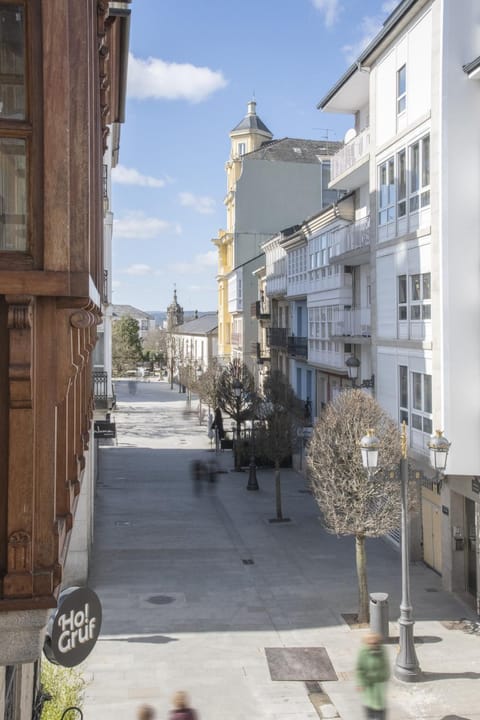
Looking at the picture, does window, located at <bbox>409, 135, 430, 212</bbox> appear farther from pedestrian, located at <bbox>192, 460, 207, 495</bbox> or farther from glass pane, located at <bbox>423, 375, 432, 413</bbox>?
pedestrian, located at <bbox>192, 460, 207, 495</bbox>

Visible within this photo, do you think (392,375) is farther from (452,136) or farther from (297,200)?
(297,200)

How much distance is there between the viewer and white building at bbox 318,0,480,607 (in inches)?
662

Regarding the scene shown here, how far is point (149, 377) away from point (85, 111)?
111m

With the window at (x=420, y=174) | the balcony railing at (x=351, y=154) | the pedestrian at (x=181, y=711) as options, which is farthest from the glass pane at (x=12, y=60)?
the balcony railing at (x=351, y=154)

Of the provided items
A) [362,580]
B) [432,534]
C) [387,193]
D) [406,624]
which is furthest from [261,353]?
[406,624]

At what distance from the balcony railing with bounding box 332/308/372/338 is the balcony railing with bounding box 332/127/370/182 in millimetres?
4838

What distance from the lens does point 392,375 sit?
20.8 metres

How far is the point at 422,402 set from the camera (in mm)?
18516

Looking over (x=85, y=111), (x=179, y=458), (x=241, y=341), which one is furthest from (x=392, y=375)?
(x=241, y=341)

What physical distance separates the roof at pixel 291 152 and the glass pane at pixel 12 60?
55.1m

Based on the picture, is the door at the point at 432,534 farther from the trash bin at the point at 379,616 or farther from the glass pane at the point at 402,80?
the glass pane at the point at 402,80

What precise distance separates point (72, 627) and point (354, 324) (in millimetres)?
22123

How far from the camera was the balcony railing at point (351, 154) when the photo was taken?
77.9 ft

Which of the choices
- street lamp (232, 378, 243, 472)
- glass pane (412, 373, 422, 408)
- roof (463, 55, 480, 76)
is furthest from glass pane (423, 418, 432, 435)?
street lamp (232, 378, 243, 472)
